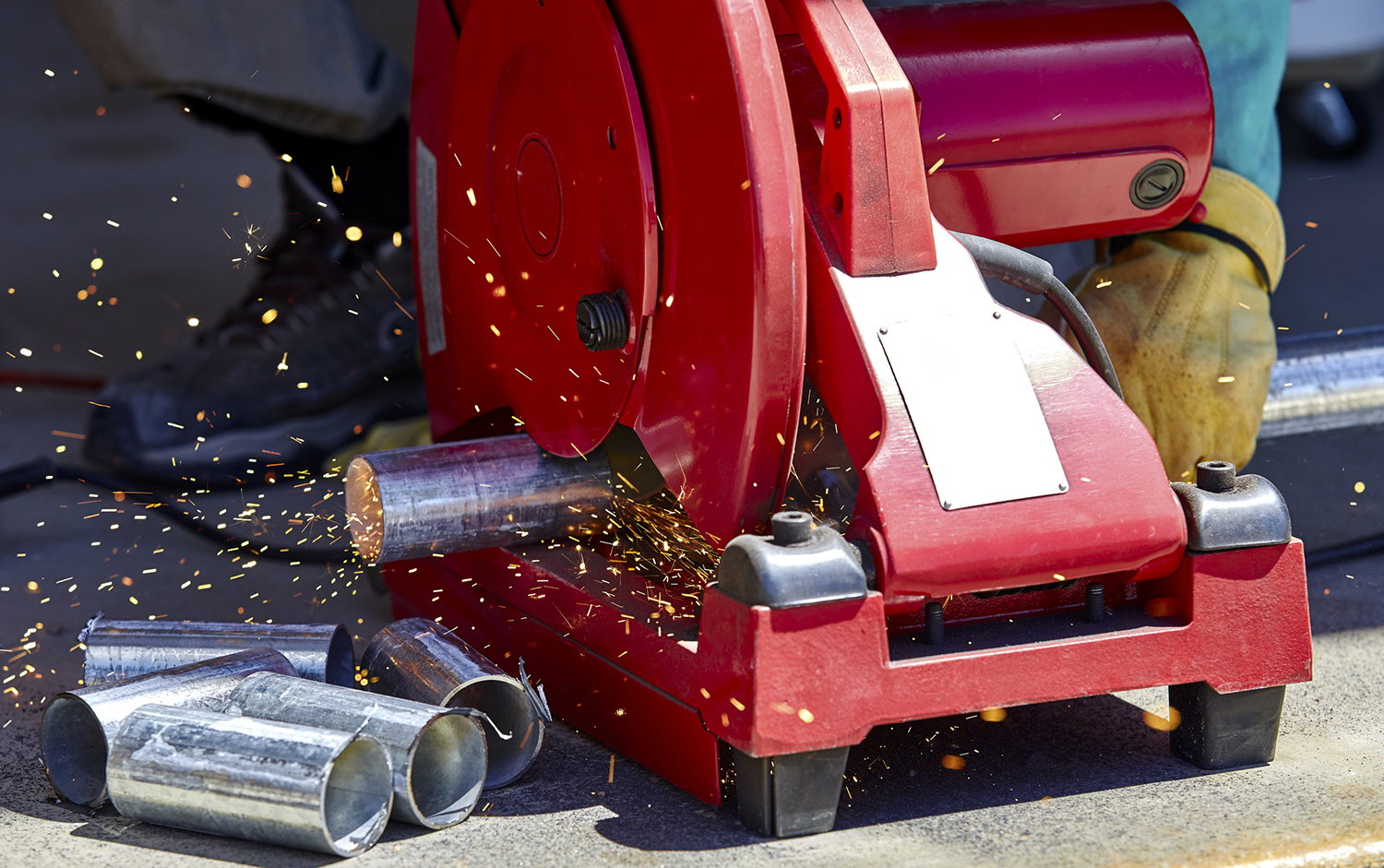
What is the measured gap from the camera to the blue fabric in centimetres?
230

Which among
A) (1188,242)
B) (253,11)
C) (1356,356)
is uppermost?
(253,11)

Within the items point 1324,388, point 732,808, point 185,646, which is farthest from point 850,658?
point 1324,388

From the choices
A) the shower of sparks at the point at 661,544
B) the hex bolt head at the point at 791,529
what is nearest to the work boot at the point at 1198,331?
the shower of sparks at the point at 661,544

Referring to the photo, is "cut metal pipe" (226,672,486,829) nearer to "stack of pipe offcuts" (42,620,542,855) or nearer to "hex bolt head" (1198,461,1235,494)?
"stack of pipe offcuts" (42,620,542,855)

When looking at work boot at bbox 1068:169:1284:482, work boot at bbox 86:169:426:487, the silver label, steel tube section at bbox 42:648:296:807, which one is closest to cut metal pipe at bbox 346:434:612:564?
steel tube section at bbox 42:648:296:807

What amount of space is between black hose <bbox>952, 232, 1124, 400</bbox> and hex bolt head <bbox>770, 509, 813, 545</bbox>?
414mm

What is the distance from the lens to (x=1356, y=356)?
245 cm

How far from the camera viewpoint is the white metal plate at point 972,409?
149cm

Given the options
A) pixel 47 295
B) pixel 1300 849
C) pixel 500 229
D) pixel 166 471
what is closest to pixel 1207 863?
pixel 1300 849

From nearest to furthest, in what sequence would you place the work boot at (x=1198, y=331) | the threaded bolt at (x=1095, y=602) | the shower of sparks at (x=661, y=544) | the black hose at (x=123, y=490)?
the threaded bolt at (x=1095, y=602)
the shower of sparks at (x=661, y=544)
the work boot at (x=1198, y=331)
the black hose at (x=123, y=490)

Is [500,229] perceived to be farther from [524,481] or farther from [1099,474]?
[1099,474]

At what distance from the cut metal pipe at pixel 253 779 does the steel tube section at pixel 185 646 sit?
0.28 metres

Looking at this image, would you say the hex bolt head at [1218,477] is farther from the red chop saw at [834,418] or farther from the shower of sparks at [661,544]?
the shower of sparks at [661,544]

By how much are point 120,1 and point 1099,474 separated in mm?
2601
